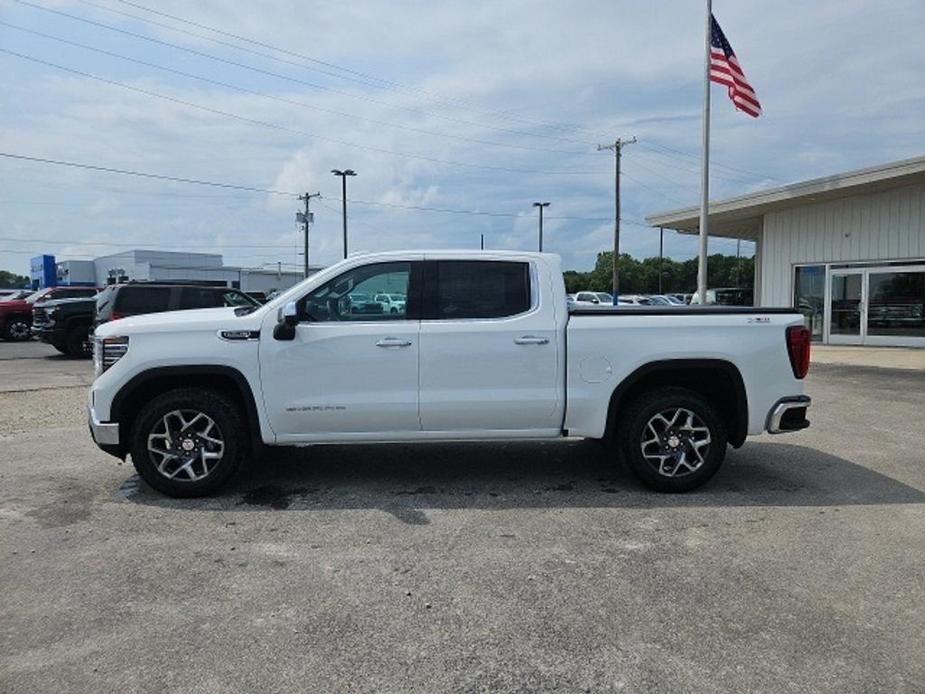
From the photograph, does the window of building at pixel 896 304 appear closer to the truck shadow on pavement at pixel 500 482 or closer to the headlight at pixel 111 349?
the truck shadow on pavement at pixel 500 482

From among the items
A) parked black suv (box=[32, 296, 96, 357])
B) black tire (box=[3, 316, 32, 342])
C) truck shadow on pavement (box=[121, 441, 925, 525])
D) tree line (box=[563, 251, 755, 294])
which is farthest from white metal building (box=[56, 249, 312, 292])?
truck shadow on pavement (box=[121, 441, 925, 525])

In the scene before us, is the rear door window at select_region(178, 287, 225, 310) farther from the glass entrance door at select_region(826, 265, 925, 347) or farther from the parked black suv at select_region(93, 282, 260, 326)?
the glass entrance door at select_region(826, 265, 925, 347)

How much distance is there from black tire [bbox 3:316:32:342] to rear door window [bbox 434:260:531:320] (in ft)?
68.4

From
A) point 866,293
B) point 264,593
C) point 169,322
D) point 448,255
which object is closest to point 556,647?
point 264,593

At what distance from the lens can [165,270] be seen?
77.6 metres

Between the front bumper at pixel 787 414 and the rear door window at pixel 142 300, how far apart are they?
1205 centimetres

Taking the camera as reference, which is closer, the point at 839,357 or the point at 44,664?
the point at 44,664

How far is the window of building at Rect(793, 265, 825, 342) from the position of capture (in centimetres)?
2095

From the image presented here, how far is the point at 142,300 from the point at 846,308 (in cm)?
1860

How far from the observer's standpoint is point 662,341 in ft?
17.8

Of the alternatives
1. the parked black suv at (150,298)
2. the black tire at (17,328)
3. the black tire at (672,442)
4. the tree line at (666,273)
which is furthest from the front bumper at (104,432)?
the tree line at (666,273)

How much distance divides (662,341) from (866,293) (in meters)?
17.5

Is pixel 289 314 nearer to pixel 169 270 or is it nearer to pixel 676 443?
pixel 676 443

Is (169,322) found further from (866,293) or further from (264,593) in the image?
(866,293)
